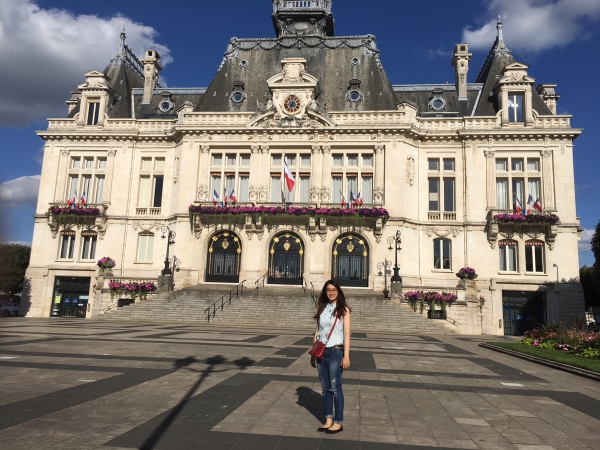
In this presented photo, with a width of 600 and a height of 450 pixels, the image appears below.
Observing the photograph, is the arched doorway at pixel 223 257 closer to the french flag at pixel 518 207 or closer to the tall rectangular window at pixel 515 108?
the french flag at pixel 518 207

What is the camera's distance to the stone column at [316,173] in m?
38.6

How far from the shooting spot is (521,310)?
36719mm

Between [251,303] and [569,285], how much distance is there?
2397 centimetres

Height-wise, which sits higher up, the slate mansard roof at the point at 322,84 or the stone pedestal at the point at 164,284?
the slate mansard roof at the point at 322,84

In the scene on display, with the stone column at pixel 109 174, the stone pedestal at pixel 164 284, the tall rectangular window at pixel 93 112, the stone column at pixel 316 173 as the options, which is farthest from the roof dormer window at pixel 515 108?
the tall rectangular window at pixel 93 112

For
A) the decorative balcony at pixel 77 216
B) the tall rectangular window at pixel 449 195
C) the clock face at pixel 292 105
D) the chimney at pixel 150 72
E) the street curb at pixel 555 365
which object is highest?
the chimney at pixel 150 72

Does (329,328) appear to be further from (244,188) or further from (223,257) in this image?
(244,188)

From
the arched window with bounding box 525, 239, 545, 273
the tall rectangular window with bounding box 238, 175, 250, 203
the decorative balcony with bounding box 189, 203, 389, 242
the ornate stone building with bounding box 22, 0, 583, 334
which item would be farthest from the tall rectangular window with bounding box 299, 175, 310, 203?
the arched window with bounding box 525, 239, 545, 273

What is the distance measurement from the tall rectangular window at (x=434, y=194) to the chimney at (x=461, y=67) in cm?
907

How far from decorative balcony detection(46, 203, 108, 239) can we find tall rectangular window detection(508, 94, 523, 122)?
117ft

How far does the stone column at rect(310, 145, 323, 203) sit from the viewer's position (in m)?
38.6

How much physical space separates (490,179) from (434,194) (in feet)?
15.0

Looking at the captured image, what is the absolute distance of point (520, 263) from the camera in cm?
3722

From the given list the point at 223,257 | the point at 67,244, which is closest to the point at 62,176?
the point at 67,244
